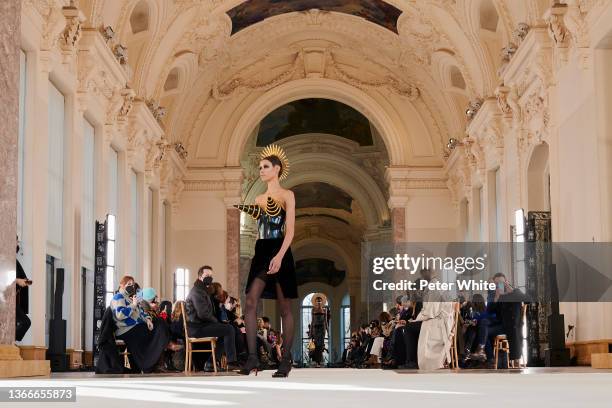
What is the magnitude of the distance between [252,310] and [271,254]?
0.52 metres

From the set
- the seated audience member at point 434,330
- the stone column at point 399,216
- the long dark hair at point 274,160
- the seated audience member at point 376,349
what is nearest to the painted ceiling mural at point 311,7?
the stone column at point 399,216

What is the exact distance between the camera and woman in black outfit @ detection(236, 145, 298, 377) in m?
7.68

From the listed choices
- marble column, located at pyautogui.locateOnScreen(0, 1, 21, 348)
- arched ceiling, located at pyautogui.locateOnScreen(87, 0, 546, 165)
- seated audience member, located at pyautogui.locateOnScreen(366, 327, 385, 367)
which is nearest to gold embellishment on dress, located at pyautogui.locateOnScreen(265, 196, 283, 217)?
marble column, located at pyautogui.locateOnScreen(0, 1, 21, 348)

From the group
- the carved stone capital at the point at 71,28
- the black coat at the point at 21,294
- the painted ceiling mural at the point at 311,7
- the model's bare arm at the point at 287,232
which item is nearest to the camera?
the model's bare arm at the point at 287,232

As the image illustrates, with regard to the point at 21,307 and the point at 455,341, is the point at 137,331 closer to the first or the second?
the point at 21,307

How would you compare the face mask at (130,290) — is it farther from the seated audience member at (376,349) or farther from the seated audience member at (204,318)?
the seated audience member at (376,349)

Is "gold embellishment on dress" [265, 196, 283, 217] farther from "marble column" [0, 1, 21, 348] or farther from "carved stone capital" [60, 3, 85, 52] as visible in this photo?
"carved stone capital" [60, 3, 85, 52]

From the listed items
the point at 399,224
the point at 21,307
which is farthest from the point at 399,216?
the point at 21,307

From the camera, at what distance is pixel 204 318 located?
1161 centimetres

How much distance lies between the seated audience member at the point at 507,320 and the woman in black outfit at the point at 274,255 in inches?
245

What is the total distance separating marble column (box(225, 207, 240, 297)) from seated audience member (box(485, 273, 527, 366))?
1388 centimetres

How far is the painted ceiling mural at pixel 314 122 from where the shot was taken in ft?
110

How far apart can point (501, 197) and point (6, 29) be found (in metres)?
14.5

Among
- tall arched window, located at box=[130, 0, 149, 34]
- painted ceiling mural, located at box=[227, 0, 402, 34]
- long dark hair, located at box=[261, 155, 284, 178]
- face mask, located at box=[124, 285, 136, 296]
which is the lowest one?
face mask, located at box=[124, 285, 136, 296]
